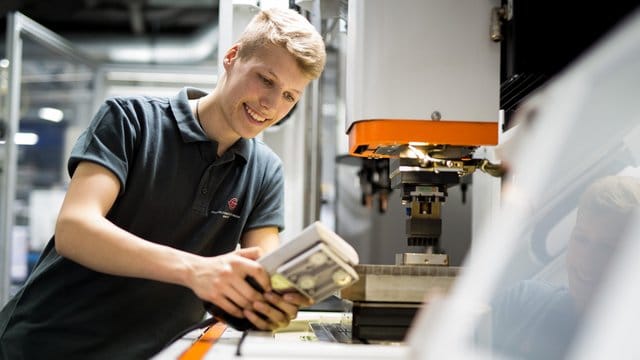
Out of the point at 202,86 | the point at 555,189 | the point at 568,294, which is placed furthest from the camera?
the point at 202,86

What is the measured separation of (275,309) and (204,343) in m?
0.12

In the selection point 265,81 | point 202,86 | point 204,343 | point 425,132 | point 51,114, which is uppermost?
point 202,86

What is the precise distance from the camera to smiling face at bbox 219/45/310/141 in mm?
1299

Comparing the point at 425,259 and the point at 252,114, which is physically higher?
the point at 252,114

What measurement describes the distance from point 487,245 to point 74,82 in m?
5.71

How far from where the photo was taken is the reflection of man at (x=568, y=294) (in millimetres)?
471

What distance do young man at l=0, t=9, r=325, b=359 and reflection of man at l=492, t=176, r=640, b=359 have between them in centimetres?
72

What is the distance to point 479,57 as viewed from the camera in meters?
1.21

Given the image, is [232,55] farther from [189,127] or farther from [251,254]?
[251,254]

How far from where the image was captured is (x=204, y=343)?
0.98m

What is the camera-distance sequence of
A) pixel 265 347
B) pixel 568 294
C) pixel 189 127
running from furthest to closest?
pixel 189 127, pixel 265 347, pixel 568 294

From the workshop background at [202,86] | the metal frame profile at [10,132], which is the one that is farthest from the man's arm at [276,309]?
the metal frame profile at [10,132]

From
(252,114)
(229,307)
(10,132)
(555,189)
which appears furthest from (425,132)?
(10,132)

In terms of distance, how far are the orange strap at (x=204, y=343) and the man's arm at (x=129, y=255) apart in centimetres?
6
